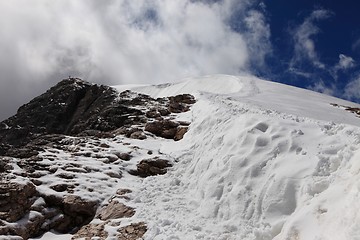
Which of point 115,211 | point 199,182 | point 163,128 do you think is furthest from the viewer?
point 163,128

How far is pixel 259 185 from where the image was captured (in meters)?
12.3

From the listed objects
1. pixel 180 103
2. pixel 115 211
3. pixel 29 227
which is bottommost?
pixel 29 227

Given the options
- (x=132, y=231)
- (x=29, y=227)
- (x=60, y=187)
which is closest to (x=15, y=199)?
(x=29, y=227)

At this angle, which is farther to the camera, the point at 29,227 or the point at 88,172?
the point at 88,172

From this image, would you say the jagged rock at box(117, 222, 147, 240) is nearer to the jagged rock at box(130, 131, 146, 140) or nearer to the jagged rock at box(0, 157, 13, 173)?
the jagged rock at box(0, 157, 13, 173)

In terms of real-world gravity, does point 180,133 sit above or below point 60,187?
above

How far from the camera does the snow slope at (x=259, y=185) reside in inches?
385

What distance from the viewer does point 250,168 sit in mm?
13141

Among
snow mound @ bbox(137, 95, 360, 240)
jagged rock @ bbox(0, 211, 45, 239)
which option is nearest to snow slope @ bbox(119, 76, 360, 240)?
snow mound @ bbox(137, 95, 360, 240)

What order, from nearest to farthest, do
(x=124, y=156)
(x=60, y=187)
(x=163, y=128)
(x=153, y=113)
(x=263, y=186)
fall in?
(x=263, y=186), (x=60, y=187), (x=124, y=156), (x=163, y=128), (x=153, y=113)

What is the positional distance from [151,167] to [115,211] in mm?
3998

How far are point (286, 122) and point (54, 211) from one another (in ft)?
29.2

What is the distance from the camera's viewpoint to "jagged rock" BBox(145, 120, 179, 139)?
22.2m

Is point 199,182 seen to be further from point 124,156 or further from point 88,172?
point 124,156
